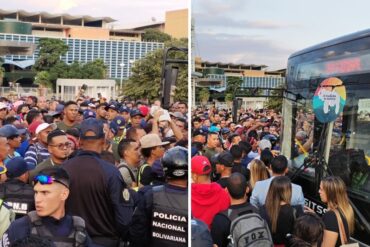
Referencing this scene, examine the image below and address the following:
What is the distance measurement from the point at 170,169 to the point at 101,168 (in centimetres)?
57

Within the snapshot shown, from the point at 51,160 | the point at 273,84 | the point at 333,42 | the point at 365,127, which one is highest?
the point at 333,42

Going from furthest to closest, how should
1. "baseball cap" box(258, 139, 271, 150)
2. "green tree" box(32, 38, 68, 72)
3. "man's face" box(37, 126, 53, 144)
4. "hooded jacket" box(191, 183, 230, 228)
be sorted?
"green tree" box(32, 38, 68, 72), "baseball cap" box(258, 139, 271, 150), "man's face" box(37, 126, 53, 144), "hooded jacket" box(191, 183, 230, 228)

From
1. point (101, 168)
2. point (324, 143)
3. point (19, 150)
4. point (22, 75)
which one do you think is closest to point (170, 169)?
point (101, 168)

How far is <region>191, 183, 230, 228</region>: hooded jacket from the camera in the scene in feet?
11.5

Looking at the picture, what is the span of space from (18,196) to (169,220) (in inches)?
49.8

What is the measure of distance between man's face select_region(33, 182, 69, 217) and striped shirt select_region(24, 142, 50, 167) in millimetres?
2347

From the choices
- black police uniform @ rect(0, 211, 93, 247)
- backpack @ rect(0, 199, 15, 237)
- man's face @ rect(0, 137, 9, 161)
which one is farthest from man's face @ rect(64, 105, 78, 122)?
black police uniform @ rect(0, 211, 93, 247)

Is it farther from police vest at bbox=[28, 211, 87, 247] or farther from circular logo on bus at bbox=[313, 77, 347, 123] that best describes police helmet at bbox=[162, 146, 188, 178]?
circular logo on bus at bbox=[313, 77, 347, 123]

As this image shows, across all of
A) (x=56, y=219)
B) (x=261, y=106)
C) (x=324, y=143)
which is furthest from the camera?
(x=261, y=106)

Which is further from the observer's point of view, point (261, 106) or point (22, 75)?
point (22, 75)

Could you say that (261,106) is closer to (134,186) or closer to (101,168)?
(134,186)

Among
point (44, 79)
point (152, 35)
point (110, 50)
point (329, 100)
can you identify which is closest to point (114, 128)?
point (329, 100)

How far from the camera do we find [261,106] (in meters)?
5.01

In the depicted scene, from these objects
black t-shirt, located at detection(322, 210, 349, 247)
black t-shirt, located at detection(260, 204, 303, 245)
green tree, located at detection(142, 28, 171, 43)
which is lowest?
black t-shirt, located at detection(260, 204, 303, 245)
